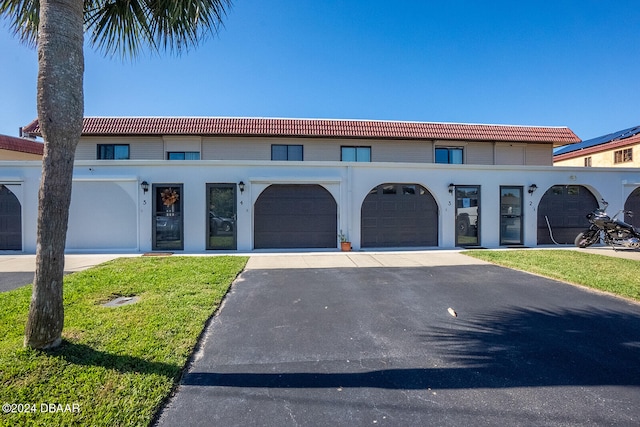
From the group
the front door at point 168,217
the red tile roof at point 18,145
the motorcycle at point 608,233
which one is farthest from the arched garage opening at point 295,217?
the red tile roof at point 18,145

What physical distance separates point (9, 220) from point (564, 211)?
19878 mm

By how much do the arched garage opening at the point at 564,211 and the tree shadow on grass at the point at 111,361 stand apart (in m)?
13.0

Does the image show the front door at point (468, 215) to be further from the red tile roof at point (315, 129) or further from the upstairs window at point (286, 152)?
the upstairs window at point (286, 152)

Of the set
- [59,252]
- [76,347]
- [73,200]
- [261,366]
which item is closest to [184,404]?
[261,366]

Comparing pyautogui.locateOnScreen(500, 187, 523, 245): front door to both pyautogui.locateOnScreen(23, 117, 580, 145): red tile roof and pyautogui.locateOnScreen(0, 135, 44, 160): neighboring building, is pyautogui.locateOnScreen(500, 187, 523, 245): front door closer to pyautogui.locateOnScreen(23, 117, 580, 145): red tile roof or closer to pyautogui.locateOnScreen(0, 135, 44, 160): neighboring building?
pyautogui.locateOnScreen(23, 117, 580, 145): red tile roof

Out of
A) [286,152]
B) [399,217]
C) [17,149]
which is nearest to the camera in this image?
[399,217]

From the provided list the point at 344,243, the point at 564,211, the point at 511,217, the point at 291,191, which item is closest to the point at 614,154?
the point at 564,211

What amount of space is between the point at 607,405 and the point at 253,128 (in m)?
12.7

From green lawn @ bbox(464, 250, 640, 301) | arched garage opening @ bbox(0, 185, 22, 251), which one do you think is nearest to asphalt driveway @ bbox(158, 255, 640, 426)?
green lawn @ bbox(464, 250, 640, 301)

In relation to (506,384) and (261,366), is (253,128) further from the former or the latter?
(506,384)

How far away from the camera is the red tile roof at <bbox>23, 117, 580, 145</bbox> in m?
12.4

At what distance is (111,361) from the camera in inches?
110

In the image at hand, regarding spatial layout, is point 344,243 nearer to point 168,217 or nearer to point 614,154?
point 168,217

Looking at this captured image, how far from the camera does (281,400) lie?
94.3 inches
